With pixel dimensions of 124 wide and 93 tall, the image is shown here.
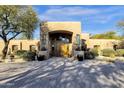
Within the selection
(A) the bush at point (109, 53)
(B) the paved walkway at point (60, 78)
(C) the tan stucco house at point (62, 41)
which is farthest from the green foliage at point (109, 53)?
(B) the paved walkway at point (60, 78)

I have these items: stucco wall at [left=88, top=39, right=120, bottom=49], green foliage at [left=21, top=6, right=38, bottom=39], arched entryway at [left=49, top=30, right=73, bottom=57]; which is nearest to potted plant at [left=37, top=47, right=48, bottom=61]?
green foliage at [left=21, top=6, right=38, bottom=39]

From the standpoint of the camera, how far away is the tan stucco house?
1140 inches

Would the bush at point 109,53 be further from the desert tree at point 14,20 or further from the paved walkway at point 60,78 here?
the paved walkway at point 60,78

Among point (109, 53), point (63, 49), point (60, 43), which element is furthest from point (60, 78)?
point (109, 53)

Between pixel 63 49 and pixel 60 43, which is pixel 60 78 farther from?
pixel 60 43

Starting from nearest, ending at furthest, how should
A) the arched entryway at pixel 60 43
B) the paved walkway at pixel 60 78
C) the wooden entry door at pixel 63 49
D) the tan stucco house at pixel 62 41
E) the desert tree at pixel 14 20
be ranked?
the paved walkway at pixel 60 78
the desert tree at pixel 14 20
the tan stucco house at pixel 62 41
the wooden entry door at pixel 63 49
the arched entryway at pixel 60 43

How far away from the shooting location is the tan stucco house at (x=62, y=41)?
1140 inches

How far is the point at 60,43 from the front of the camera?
32094 millimetres
